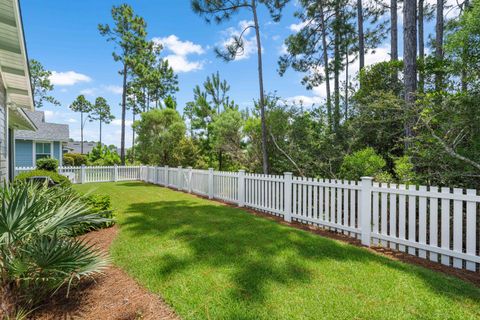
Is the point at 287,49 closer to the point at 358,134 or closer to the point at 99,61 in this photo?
the point at 358,134

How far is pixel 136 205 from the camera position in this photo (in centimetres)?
767

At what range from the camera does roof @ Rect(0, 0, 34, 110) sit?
12.0ft

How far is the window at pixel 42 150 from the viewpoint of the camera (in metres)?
17.4

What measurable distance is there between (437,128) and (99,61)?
2224 centimetres

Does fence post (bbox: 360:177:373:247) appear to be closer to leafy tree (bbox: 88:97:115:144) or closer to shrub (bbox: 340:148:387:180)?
shrub (bbox: 340:148:387:180)

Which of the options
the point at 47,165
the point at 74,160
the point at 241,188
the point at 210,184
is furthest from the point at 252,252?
the point at 74,160

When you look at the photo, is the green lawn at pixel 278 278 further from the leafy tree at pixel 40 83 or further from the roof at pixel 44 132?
the leafy tree at pixel 40 83

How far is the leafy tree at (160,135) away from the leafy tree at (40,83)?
70.8 ft

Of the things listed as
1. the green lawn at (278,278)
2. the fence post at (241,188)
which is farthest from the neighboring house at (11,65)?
the fence post at (241,188)

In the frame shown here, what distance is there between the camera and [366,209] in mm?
4184

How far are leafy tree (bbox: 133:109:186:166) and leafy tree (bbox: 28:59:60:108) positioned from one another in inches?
849

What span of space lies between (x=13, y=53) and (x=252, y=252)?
5.60 metres

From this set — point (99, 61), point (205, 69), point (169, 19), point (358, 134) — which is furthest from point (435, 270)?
point (99, 61)

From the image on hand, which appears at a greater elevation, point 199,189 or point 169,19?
point 169,19
